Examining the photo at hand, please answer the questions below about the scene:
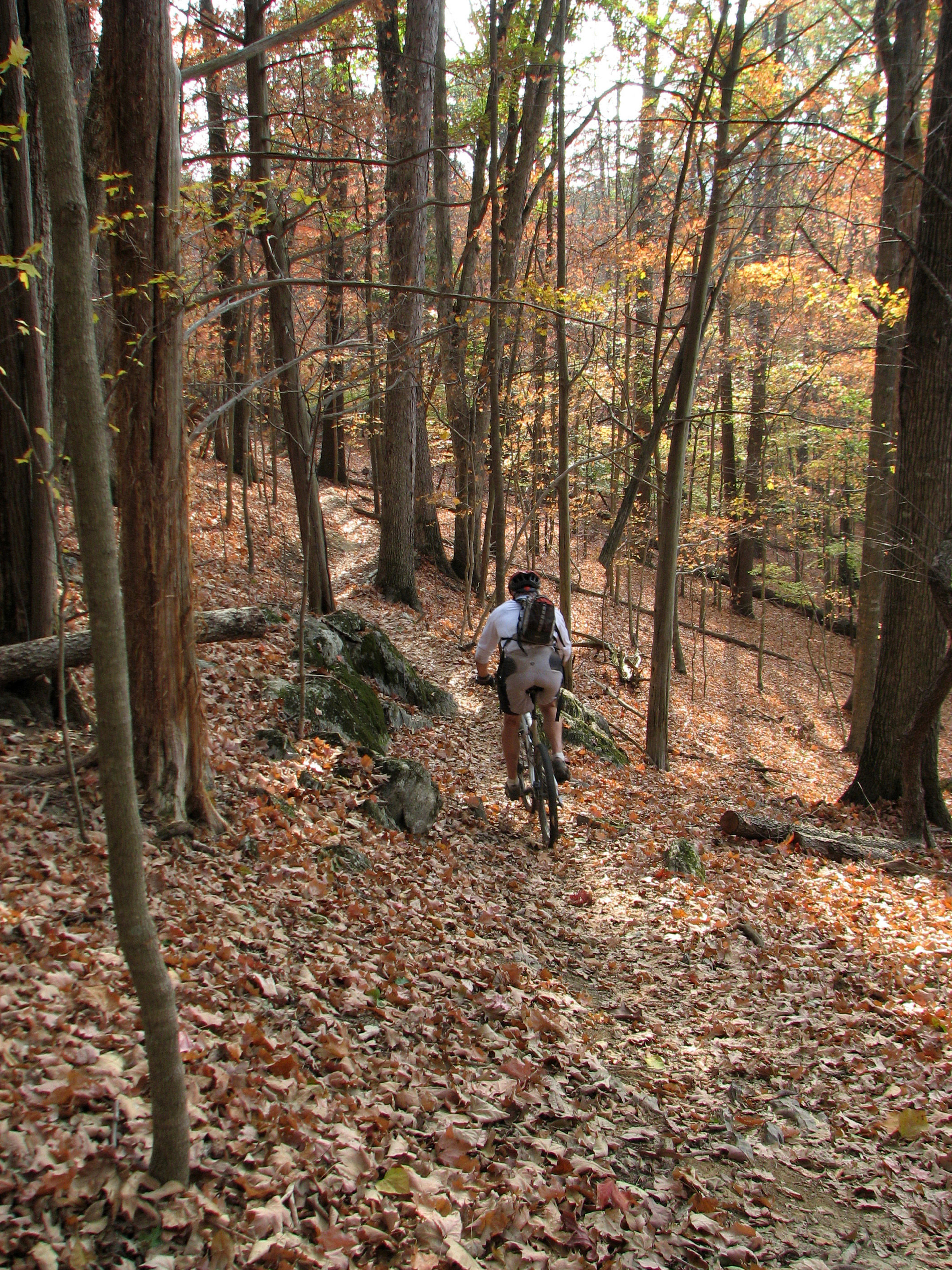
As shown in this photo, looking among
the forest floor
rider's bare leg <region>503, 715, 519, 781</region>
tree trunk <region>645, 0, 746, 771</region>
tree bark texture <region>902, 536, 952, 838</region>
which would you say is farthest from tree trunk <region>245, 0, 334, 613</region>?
tree bark texture <region>902, 536, 952, 838</region>

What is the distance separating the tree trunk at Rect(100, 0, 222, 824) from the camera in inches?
163

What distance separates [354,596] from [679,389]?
235 inches

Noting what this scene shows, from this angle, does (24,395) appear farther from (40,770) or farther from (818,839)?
(818,839)

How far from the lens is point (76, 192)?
1848 mm

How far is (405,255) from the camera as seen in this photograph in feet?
39.2

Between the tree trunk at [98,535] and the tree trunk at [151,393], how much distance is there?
89.8 inches

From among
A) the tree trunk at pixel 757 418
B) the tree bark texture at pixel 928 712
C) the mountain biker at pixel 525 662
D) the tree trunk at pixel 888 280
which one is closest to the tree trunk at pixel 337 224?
the mountain biker at pixel 525 662

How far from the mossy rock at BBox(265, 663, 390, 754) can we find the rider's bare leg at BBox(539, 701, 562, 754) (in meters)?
1.57

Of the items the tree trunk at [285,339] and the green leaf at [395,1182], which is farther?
the tree trunk at [285,339]

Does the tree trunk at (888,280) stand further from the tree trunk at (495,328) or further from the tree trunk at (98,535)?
the tree trunk at (98,535)

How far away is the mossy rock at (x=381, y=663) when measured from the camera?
8.55 meters

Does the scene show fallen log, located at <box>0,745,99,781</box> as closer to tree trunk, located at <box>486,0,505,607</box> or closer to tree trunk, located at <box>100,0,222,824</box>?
tree trunk, located at <box>100,0,222,824</box>

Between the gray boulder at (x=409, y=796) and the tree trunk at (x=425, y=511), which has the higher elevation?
the tree trunk at (x=425, y=511)

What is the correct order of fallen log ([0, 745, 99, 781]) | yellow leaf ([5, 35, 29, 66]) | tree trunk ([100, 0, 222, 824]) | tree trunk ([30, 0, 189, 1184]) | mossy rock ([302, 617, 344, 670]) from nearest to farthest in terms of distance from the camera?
tree trunk ([30, 0, 189, 1184]) → yellow leaf ([5, 35, 29, 66]) → tree trunk ([100, 0, 222, 824]) → fallen log ([0, 745, 99, 781]) → mossy rock ([302, 617, 344, 670])
